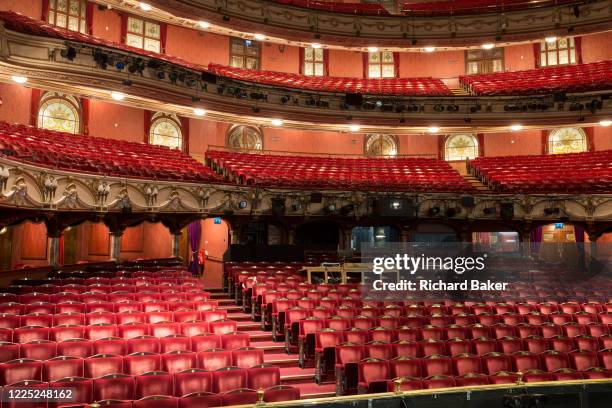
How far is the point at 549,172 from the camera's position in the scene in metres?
12.5

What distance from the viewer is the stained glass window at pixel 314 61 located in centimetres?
1628

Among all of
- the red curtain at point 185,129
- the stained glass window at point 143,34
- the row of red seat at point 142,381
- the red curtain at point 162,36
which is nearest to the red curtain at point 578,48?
the red curtain at point 185,129

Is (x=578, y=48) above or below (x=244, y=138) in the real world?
above

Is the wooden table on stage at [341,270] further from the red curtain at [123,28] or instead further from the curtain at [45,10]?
the curtain at [45,10]

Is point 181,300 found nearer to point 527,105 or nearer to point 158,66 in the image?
point 158,66

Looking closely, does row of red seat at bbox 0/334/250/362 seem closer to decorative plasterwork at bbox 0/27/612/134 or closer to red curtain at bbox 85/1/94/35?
decorative plasterwork at bbox 0/27/612/134

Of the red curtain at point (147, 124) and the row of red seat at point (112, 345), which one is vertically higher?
the red curtain at point (147, 124)

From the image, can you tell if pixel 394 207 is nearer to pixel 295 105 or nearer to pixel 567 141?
pixel 295 105

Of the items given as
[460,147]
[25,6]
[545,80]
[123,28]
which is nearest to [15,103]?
[25,6]

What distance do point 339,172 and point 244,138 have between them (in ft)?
11.1

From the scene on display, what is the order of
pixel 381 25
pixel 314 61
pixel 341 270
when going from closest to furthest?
pixel 341 270 → pixel 381 25 → pixel 314 61

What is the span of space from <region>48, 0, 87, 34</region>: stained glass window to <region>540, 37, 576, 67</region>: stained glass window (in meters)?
13.5

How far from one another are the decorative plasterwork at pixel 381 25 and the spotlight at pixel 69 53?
4.20 meters

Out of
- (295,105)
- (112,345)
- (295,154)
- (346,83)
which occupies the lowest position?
(112,345)
